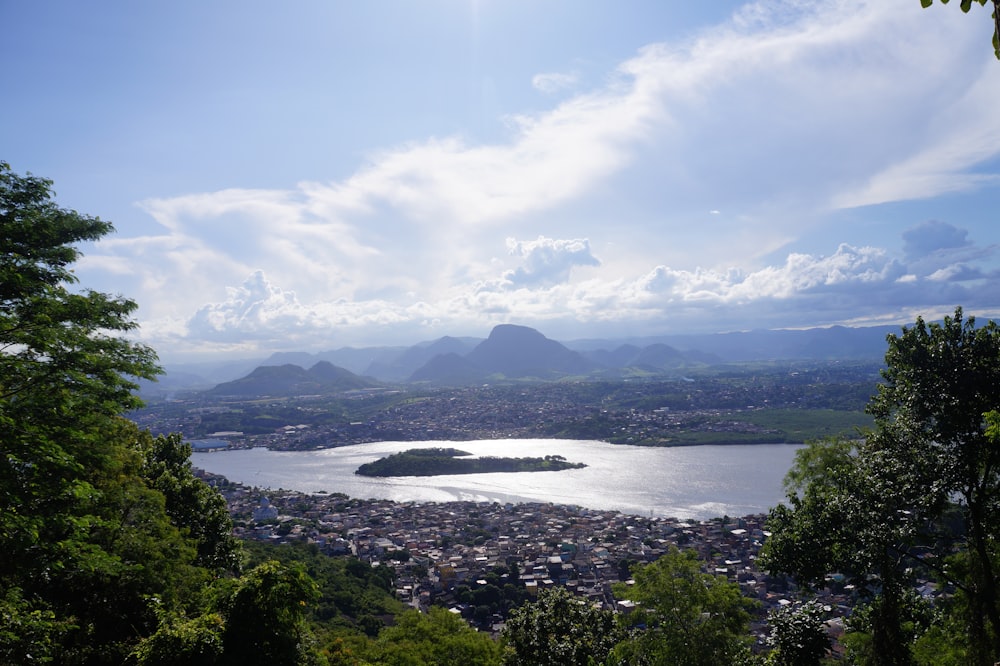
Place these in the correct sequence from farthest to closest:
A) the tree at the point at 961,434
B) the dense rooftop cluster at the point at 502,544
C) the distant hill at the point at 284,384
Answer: the distant hill at the point at 284,384 → the dense rooftop cluster at the point at 502,544 → the tree at the point at 961,434

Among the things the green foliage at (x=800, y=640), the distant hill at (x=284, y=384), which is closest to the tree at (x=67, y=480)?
the green foliage at (x=800, y=640)

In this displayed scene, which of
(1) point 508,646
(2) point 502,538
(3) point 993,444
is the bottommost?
(2) point 502,538

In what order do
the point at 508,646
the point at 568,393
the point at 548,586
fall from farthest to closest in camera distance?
1. the point at 568,393
2. the point at 548,586
3. the point at 508,646

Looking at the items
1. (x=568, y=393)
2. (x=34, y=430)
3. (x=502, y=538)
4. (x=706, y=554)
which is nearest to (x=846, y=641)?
(x=34, y=430)

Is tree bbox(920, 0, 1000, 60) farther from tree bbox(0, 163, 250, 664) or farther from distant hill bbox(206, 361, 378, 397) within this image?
distant hill bbox(206, 361, 378, 397)

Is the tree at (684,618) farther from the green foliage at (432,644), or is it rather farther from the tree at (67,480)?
the tree at (67,480)

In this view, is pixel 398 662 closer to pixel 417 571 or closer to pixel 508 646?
pixel 508 646
